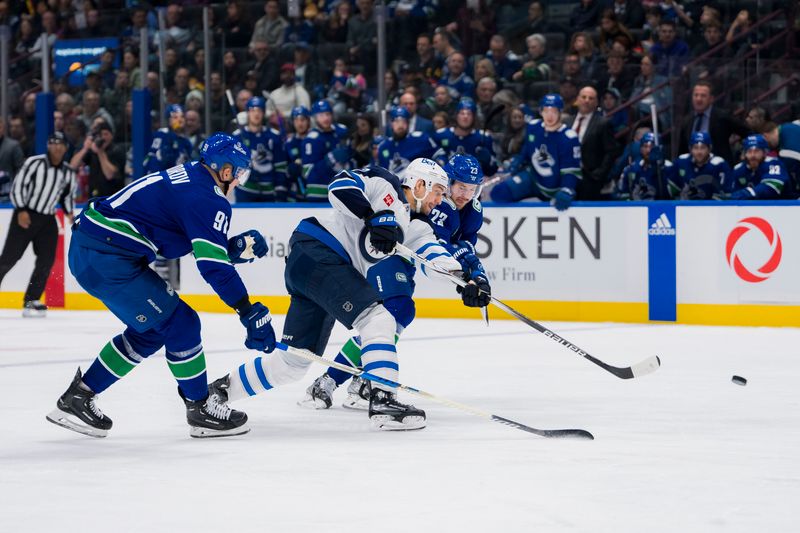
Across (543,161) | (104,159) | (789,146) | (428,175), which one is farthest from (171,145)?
(428,175)

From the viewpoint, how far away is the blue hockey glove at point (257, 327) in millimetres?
4852

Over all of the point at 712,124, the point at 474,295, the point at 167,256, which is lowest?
the point at 474,295

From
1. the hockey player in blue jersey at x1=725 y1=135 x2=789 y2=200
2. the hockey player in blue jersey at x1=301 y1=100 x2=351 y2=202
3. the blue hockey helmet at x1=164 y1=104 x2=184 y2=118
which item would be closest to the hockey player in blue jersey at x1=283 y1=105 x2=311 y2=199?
the hockey player in blue jersey at x1=301 y1=100 x2=351 y2=202

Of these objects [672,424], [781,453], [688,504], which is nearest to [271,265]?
[672,424]

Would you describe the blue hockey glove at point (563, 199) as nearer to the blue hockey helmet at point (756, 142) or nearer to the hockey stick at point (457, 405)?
the blue hockey helmet at point (756, 142)

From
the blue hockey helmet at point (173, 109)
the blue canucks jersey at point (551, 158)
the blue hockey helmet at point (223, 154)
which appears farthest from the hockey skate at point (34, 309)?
the blue hockey helmet at point (223, 154)

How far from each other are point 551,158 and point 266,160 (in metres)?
2.75

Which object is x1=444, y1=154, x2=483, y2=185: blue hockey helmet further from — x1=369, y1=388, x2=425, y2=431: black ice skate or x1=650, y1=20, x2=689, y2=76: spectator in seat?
x1=650, y1=20, x2=689, y2=76: spectator in seat

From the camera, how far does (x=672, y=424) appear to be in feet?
18.0

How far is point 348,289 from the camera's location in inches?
208

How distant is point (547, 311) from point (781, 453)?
19.7ft

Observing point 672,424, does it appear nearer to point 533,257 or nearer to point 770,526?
point 770,526

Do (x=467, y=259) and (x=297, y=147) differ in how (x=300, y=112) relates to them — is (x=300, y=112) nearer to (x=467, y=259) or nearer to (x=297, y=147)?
(x=297, y=147)

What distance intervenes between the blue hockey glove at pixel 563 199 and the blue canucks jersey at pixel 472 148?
659 millimetres
